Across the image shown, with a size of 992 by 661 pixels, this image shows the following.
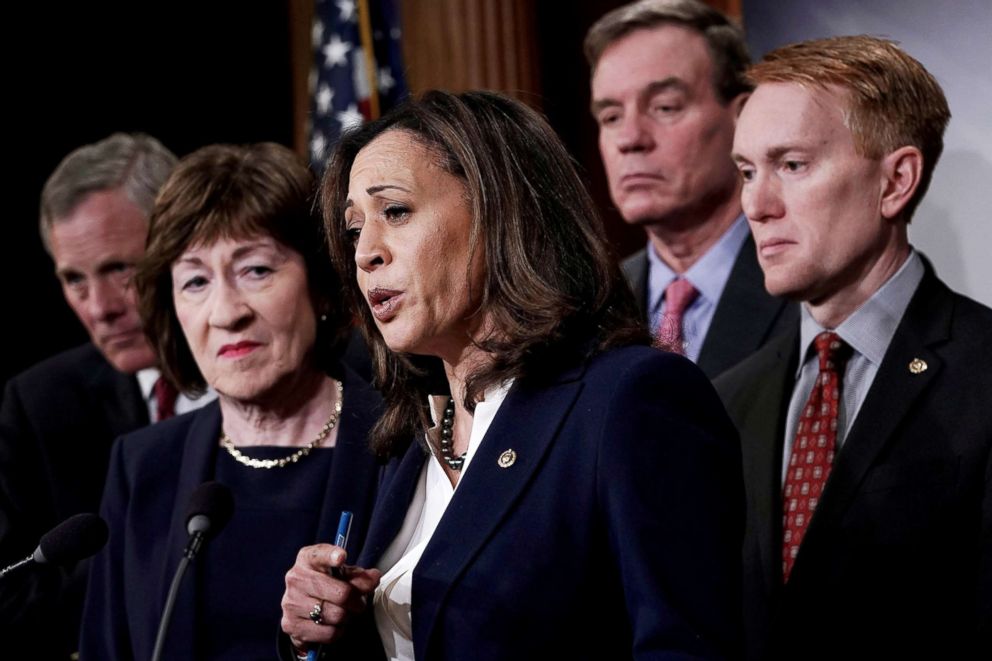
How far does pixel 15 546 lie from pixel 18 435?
317 millimetres

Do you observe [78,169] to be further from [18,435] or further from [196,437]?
[196,437]

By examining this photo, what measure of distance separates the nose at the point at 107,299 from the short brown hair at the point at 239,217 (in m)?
0.74

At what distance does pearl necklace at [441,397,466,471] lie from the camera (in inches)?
83.8

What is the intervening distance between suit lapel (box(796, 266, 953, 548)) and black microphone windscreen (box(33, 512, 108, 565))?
121 cm

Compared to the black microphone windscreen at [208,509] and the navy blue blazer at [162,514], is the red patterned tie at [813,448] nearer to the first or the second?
the navy blue blazer at [162,514]

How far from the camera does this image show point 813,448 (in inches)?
102

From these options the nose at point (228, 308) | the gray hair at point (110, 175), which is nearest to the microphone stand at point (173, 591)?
the nose at point (228, 308)

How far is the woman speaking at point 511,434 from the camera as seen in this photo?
5.87 ft

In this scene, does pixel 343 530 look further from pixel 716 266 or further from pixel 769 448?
pixel 716 266

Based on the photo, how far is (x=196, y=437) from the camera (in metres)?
2.78

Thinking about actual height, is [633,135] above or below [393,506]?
above

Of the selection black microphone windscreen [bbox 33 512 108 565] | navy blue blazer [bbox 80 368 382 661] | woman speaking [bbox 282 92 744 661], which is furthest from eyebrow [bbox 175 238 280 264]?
black microphone windscreen [bbox 33 512 108 565]

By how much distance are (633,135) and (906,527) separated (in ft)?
4.94

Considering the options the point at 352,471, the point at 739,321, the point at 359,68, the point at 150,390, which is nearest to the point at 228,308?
the point at 352,471
